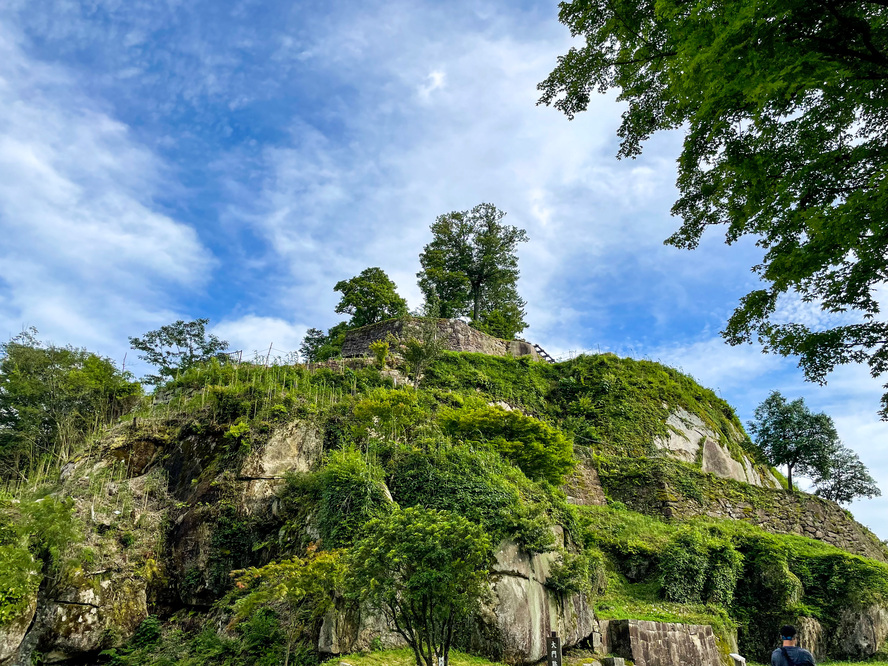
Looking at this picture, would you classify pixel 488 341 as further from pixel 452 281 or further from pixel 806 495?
pixel 806 495

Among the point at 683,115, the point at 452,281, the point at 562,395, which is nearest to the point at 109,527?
the point at 683,115

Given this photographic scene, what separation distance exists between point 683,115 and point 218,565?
44.6 ft

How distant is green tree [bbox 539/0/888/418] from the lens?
4.44 m

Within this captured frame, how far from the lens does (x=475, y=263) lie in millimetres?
36875

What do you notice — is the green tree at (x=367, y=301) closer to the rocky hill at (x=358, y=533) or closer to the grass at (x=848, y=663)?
the rocky hill at (x=358, y=533)

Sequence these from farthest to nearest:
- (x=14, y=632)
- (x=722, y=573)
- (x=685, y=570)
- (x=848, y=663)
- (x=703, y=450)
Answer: (x=703, y=450) < (x=722, y=573) < (x=685, y=570) < (x=848, y=663) < (x=14, y=632)

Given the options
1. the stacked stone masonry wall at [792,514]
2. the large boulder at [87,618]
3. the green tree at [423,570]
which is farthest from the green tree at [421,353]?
the green tree at [423,570]

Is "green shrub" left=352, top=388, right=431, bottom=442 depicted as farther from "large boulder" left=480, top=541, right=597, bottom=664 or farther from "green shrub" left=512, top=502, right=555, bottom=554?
"large boulder" left=480, top=541, right=597, bottom=664

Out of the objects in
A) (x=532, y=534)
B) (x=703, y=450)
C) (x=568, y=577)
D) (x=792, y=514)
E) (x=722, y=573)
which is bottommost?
(x=568, y=577)

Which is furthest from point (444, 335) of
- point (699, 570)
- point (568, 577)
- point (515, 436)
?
point (568, 577)

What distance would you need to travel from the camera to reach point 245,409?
1595 cm

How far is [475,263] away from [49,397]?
25.3 m

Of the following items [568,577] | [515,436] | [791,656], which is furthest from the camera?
[515,436]

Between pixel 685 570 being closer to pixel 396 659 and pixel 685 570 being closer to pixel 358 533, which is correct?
pixel 396 659
